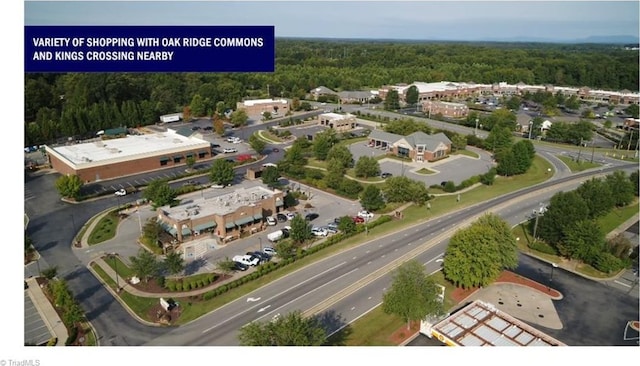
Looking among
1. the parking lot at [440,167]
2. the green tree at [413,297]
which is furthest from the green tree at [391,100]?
the green tree at [413,297]

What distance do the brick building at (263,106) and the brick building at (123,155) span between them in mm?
30631

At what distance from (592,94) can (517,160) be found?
294 feet

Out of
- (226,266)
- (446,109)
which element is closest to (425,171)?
(226,266)

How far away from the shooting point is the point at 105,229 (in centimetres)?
4447

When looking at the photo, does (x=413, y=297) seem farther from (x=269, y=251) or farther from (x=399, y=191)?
(x=399, y=191)

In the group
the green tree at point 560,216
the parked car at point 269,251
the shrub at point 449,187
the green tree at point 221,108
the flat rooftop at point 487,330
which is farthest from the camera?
the green tree at point 221,108

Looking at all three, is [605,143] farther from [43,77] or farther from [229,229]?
[43,77]

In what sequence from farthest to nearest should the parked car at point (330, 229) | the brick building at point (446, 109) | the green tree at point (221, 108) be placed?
the brick building at point (446, 109), the green tree at point (221, 108), the parked car at point (330, 229)

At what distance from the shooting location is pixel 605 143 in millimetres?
84938

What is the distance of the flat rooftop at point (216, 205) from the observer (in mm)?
43281

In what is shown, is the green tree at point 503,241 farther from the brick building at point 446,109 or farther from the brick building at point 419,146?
the brick building at point 446,109

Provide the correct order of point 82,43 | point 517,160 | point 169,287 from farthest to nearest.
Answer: point 517,160 → point 169,287 → point 82,43

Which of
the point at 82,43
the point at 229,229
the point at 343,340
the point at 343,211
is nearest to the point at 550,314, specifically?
the point at 343,340

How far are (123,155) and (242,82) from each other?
71.6 meters
